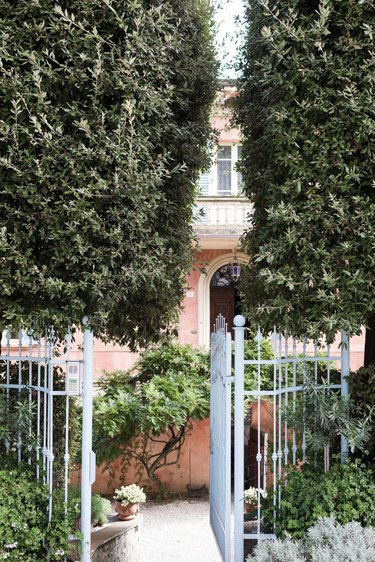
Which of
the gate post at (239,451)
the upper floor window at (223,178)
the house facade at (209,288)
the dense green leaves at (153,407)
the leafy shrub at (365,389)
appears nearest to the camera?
the leafy shrub at (365,389)

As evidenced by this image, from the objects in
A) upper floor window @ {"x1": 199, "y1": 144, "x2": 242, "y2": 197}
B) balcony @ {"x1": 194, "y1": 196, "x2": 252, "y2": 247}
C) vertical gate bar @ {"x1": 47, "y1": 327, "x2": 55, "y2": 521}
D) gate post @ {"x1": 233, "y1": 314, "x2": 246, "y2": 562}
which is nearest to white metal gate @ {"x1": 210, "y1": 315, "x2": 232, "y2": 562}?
gate post @ {"x1": 233, "y1": 314, "x2": 246, "y2": 562}

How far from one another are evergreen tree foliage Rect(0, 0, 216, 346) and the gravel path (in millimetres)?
5025

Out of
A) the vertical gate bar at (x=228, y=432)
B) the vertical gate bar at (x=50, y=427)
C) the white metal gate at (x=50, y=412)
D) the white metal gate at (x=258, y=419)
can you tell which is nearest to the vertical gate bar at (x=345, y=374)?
the white metal gate at (x=258, y=419)

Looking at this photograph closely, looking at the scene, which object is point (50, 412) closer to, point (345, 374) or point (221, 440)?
point (221, 440)

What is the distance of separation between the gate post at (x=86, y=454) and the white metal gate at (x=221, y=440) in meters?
1.19

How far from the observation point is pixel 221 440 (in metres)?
6.70

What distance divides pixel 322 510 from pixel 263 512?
573 millimetres

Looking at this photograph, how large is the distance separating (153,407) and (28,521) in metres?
5.36

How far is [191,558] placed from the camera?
29.4 ft

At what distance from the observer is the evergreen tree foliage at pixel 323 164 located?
199 inches

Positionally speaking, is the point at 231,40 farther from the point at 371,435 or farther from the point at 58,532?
the point at 58,532

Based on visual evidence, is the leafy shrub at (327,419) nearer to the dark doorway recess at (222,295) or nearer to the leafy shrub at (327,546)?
the leafy shrub at (327,546)

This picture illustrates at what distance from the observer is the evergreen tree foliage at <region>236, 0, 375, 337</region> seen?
5.06m

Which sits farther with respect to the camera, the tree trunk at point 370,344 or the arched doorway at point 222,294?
the arched doorway at point 222,294
